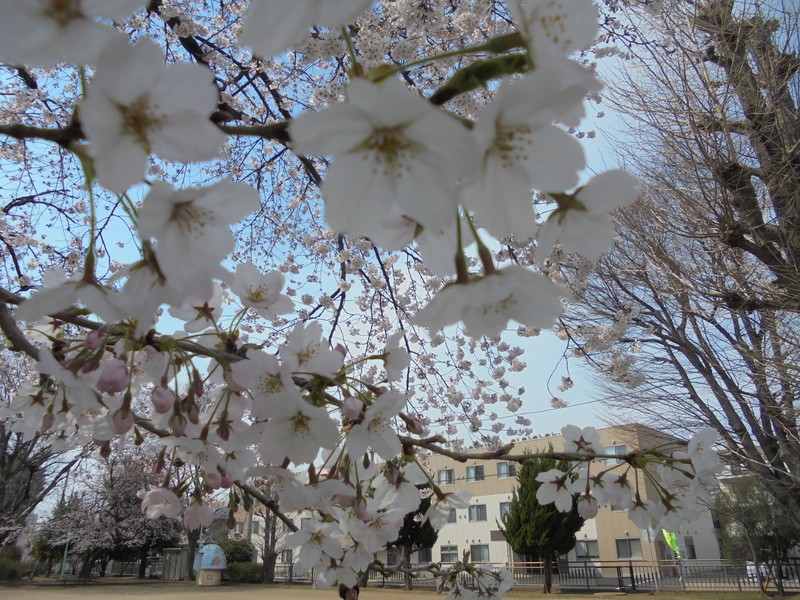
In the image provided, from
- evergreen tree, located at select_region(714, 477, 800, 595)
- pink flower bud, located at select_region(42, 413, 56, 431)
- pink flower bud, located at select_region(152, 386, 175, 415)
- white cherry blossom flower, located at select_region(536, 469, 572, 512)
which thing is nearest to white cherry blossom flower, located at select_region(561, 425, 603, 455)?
white cherry blossom flower, located at select_region(536, 469, 572, 512)

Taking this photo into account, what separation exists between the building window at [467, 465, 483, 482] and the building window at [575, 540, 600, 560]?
4.52m

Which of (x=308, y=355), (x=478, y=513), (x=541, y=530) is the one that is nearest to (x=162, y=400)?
(x=308, y=355)

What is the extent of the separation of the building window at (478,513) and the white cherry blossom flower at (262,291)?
23.2 metres

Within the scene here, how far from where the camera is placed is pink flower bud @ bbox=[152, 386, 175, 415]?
0.92 m

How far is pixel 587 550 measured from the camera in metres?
20.3

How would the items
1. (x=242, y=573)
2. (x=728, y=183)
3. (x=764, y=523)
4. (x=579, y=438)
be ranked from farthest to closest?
(x=242, y=573)
(x=764, y=523)
(x=728, y=183)
(x=579, y=438)

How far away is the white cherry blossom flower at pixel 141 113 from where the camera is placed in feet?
1.51

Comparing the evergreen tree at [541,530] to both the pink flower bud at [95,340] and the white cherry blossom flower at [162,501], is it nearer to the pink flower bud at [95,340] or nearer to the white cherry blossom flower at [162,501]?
the white cherry blossom flower at [162,501]

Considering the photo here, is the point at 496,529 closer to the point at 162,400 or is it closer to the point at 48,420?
the point at 48,420

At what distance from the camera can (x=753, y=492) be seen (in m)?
16.8

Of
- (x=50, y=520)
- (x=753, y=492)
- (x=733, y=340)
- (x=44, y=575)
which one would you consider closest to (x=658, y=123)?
(x=733, y=340)

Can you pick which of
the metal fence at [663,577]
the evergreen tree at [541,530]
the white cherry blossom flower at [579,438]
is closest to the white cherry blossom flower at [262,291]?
the white cherry blossom flower at [579,438]

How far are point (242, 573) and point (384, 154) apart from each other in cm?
2220

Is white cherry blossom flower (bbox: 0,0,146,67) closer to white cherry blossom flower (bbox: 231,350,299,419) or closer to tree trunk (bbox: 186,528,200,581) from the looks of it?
white cherry blossom flower (bbox: 231,350,299,419)
